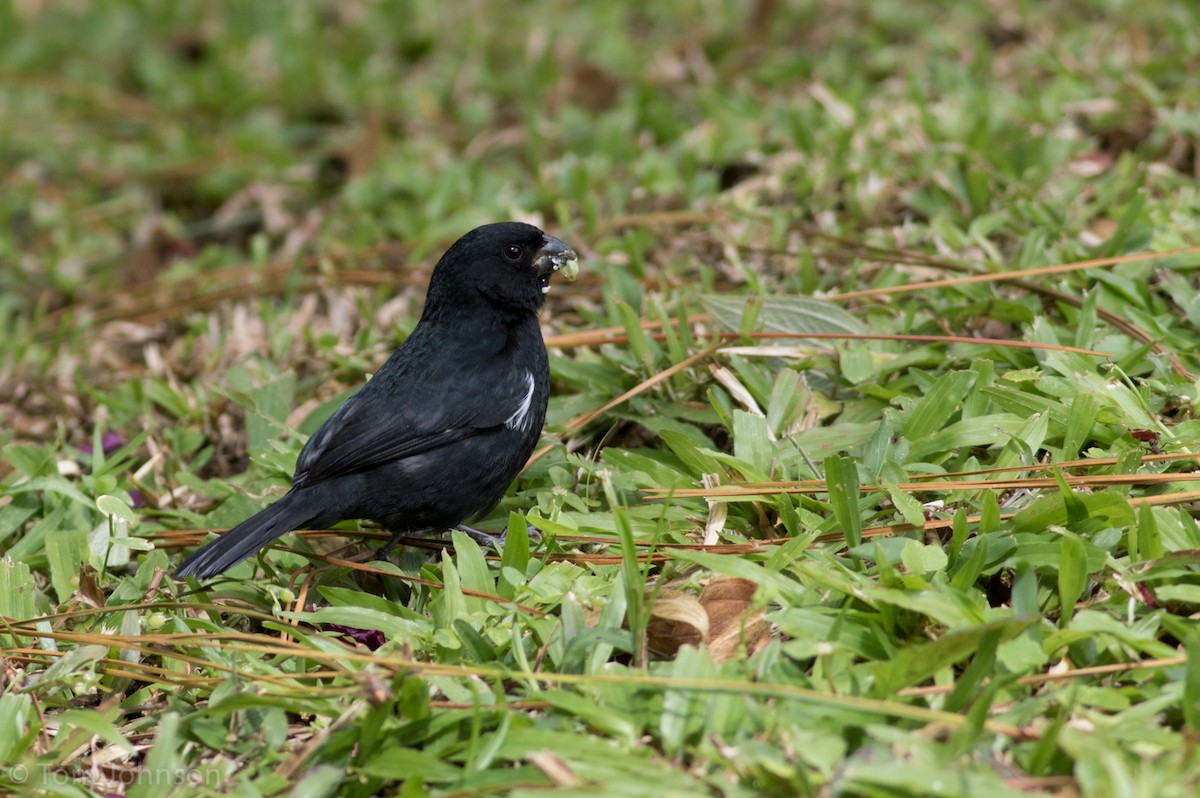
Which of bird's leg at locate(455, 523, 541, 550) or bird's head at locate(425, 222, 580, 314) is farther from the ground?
bird's head at locate(425, 222, 580, 314)

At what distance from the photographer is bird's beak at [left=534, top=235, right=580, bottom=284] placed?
3658 millimetres

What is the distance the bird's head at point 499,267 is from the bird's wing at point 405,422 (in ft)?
1.04

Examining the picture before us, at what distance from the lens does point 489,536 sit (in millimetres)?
3439

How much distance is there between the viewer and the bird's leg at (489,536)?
10.9 ft

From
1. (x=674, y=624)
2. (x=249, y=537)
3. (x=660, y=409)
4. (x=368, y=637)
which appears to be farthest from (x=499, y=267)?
(x=674, y=624)

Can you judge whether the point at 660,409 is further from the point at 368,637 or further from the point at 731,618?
the point at 368,637

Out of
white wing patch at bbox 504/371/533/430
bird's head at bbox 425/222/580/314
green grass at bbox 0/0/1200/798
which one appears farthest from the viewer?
bird's head at bbox 425/222/580/314

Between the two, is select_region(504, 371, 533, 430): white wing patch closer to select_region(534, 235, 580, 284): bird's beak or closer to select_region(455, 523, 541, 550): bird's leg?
select_region(455, 523, 541, 550): bird's leg

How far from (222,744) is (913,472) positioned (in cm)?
176

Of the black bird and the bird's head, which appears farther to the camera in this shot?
the bird's head

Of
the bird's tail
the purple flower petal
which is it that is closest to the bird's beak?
the bird's tail

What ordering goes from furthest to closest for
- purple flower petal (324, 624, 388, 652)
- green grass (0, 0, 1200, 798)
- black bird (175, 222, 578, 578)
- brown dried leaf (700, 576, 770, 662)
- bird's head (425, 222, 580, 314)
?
bird's head (425, 222, 580, 314) → black bird (175, 222, 578, 578) → purple flower petal (324, 624, 388, 652) → brown dried leaf (700, 576, 770, 662) → green grass (0, 0, 1200, 798)

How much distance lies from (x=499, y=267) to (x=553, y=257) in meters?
0.18

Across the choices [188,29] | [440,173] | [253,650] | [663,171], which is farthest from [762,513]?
[188,29]
